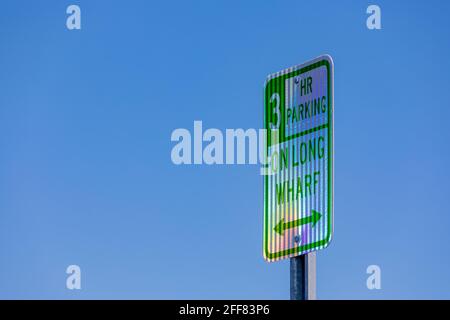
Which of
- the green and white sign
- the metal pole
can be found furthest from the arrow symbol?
the metal pole

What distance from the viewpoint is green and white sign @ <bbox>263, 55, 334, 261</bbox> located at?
206 inches

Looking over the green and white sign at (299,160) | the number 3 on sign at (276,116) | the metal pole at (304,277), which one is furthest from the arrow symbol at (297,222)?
the number 3 on sign at (276,116)

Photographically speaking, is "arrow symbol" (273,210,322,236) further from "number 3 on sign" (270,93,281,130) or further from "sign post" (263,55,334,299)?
"number 3 on sign" (270,93,281,130)

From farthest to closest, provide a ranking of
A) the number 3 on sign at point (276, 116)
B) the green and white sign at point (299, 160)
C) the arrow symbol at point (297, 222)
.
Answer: the number 3 on sign at point (276, 116), the arrow symbol at point (297, 222), the green and white sign at point (299, 160)

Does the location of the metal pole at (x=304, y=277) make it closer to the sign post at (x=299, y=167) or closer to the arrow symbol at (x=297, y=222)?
the sign post at (x=299, y=167)

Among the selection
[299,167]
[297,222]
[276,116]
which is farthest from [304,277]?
[276,116]

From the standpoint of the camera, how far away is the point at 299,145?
5.44 metres

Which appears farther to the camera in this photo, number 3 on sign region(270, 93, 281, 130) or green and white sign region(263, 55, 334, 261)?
number 3 on sign region(270, 93, 281, 130)

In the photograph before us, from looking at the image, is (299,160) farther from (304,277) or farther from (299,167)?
(304,277)

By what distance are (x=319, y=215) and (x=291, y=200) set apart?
0.95 ft

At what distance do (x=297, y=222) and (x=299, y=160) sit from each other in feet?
1.32

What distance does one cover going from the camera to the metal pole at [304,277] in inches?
213

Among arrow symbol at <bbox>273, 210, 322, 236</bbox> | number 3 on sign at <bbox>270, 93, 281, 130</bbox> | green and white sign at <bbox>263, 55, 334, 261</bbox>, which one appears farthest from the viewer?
number 3 on sign at <bbox>270, 93, 281, 130</bbox>
